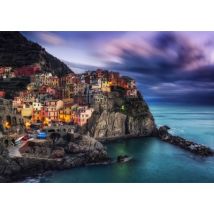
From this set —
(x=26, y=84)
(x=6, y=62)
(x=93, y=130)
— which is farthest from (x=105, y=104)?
(x=6, y=62)

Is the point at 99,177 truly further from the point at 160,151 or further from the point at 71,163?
the point at 160,151

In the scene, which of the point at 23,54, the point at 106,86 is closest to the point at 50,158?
the point at 106,86

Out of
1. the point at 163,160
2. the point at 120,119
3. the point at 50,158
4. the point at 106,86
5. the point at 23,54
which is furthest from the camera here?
the point at 23,54

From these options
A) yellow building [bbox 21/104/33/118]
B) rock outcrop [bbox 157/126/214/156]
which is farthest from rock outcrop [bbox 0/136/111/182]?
rock outcrop [bbox 157/126/214/156]

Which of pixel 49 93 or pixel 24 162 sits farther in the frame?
pixel 49 93

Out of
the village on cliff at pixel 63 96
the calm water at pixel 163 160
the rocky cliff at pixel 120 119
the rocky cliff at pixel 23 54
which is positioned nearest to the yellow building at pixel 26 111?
the village on cliff at pixel 63 96

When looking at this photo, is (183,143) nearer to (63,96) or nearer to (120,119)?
(120,119)

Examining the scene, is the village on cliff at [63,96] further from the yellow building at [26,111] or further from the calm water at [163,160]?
the calm water at [163,160]
